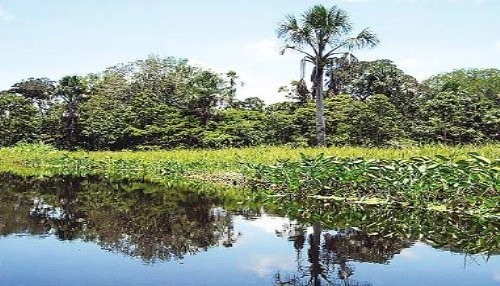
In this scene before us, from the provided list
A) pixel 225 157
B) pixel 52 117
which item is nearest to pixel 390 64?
pixel 225 157

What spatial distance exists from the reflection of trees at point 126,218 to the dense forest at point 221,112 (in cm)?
1423

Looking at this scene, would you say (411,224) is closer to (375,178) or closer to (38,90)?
(375,178)

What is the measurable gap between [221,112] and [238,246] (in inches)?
984

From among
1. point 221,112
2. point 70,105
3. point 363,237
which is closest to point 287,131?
point 221,112

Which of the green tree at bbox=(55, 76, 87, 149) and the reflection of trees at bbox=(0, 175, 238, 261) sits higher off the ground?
the green tree at bbox=(55, 76, 87, 149)

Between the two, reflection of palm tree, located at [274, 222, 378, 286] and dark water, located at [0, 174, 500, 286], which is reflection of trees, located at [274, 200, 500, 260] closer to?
dark water, located at [0, 174, 500, 286]

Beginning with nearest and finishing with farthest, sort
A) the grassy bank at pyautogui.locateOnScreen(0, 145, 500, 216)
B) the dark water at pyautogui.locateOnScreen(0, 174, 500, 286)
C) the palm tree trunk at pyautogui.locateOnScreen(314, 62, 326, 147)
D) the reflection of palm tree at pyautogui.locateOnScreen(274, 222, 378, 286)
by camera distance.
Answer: the reflection of palm tree at pyautogui.locateOnScreen(274, 222, 378, 286), the dark water at pyautogui.locateOnScreen(0, 174, 500, 286), the grassy bank at pyautogui.locateOnScreen(0, 145, 500, 216), the palm tree trunk at pyautogui.locateOnScreen(314, 62, 326, 147)

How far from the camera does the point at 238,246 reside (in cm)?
658

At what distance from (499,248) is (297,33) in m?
18.9

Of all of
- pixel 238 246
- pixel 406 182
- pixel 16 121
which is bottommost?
pixel 238 246

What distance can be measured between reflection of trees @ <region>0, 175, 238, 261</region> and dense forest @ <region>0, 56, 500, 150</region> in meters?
14.2

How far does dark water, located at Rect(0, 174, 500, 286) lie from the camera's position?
5.05 m

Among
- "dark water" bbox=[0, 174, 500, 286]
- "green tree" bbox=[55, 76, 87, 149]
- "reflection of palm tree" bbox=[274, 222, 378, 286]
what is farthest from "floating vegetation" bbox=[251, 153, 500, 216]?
"green tree" bbox=[55, 76, 87, 149]

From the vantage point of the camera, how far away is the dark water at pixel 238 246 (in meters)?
5.05
